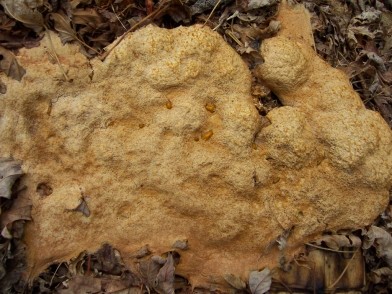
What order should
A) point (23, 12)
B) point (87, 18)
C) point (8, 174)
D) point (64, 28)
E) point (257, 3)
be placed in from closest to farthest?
point (8, 174)
point (23, 12)
point (64, 28)
point (87, 18)
point (257, 3)

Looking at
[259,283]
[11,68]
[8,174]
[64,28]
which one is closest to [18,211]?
[8,174]

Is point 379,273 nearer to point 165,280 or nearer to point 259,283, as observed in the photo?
point 259,283

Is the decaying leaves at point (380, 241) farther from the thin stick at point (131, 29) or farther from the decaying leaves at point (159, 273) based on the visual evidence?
the thin stick at point (131, 29)

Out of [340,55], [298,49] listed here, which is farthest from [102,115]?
[340,55]

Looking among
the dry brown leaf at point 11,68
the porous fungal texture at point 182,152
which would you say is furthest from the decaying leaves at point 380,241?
the dry brown leaf at point 11,68

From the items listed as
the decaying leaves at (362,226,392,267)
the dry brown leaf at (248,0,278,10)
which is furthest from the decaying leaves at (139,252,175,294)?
the dry brown leaf at (248,0,278,10)

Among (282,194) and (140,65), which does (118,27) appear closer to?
(140,65)

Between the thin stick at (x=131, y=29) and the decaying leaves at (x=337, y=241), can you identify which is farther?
the decaying leaves at (x=337, y=241)

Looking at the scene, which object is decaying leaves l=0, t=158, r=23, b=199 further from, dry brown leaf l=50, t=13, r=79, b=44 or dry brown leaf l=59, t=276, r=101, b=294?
dry brown leaf l=50, t=13, r=79, b=44
